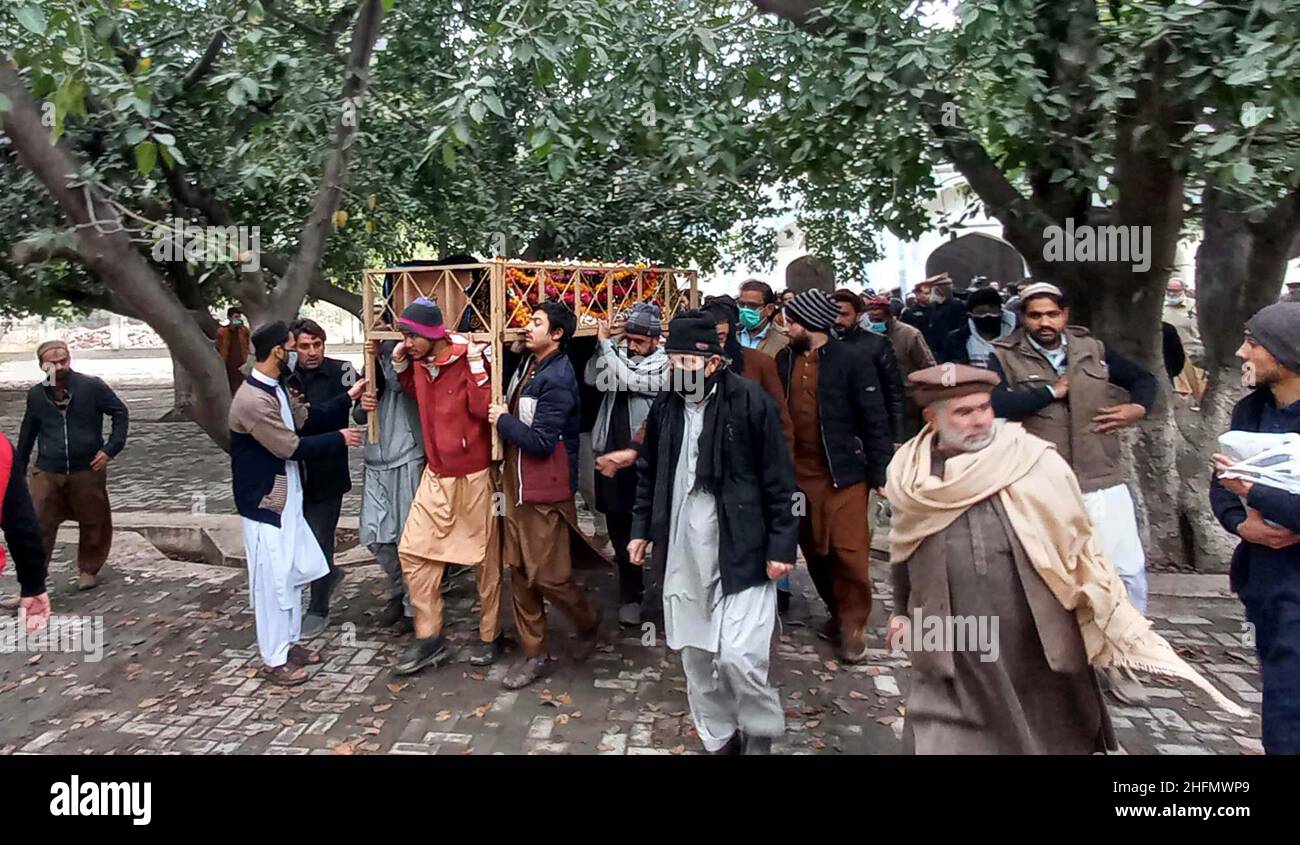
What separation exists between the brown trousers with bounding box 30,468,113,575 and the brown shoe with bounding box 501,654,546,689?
12.1 ft

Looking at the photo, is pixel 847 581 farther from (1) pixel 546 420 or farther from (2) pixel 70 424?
(2) pixel 70 424

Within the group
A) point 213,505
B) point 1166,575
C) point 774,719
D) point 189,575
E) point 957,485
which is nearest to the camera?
point 957,485

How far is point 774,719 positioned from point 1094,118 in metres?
3.99

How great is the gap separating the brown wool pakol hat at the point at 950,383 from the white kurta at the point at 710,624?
1134 mm

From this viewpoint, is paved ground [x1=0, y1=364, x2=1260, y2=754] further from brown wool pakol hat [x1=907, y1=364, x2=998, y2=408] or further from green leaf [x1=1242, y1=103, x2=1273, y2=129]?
green leaf [x1=1242, y1=103, x2=1273, y2=129]

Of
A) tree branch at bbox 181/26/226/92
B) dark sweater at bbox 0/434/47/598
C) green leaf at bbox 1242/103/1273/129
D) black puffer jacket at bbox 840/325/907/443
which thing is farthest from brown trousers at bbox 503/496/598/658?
tree branch at bbox 181/26/226/92

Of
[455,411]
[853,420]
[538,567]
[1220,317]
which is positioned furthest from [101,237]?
[1220,317]

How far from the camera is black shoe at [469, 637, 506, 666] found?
17.2 feet

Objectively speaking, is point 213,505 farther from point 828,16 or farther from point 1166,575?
point 1166,575

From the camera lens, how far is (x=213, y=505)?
9.68 m

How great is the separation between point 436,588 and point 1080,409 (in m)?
3.41

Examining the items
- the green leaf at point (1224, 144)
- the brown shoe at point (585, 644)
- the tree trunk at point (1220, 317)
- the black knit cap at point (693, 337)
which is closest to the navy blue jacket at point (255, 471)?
the brown shoe at point (585, 644)
